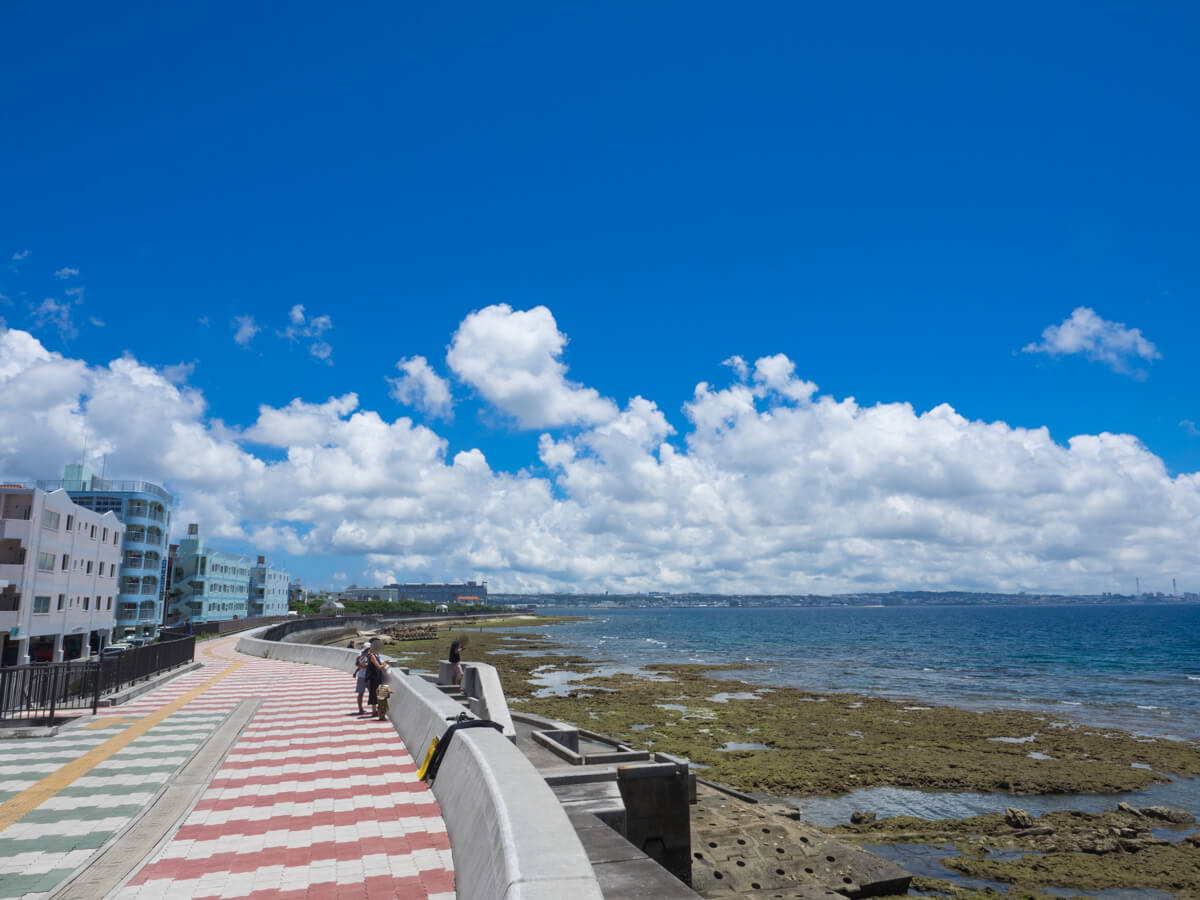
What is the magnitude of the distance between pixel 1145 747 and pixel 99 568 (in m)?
56.4

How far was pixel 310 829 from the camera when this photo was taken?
25.6 ft

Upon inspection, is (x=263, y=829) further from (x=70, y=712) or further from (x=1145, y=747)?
(x=1145, y=747)

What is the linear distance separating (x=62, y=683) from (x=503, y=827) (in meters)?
15.7

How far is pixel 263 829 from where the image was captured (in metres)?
7.82

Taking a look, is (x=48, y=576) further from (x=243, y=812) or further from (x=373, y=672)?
(x=243, y=812)

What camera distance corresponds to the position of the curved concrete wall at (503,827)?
165 inches

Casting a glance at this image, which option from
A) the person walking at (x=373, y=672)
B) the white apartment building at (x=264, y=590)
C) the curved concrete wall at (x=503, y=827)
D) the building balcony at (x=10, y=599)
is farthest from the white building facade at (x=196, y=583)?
the curved concrete wall at (x=503, y=827)

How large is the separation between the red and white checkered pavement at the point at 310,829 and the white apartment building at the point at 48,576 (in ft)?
113

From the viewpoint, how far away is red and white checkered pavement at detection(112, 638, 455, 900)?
627 centimetres

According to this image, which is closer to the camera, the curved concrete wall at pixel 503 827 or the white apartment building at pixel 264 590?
the curved concrete wall at pixel 503 827

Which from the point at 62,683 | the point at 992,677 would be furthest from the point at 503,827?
the point at 992,677

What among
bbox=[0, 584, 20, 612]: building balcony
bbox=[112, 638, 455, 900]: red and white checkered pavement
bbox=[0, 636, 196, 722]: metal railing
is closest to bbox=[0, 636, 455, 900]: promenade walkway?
bbox=[112, 638, 455, 900]: red and white checkered pavement

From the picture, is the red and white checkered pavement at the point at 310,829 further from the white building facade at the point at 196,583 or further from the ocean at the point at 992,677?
the white building facade at the point at 196,583

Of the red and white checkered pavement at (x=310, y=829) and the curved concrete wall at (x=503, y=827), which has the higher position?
the curved concrete wall at (x=503, y=827)
